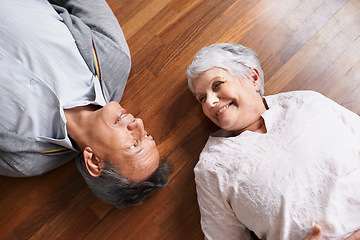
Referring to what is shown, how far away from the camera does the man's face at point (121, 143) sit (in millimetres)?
1229

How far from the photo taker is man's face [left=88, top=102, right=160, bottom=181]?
4.03ft

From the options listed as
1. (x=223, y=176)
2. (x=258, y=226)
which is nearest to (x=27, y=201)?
(x=223, y=176)

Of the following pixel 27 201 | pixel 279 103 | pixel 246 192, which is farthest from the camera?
pixel 27 201

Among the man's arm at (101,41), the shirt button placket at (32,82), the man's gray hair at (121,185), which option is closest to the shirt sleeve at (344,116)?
the man's gray hair at (121,185)

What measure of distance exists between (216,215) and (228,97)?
21.5 inches

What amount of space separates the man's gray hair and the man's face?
0.03 metres

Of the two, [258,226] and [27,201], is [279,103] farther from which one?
[27,201]

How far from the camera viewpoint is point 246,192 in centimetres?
120

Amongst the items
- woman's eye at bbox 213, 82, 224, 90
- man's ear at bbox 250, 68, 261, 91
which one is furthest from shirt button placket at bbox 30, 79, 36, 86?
man's ear at bbox 250, 68, 261, 91

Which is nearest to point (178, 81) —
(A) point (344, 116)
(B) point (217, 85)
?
(B) point (217, 85)

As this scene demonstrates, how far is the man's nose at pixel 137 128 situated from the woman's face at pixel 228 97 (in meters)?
0.32

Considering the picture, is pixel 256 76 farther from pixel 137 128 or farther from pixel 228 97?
pixel 137 128

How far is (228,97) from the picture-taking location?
49.2 inches

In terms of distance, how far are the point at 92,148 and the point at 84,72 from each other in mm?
398
